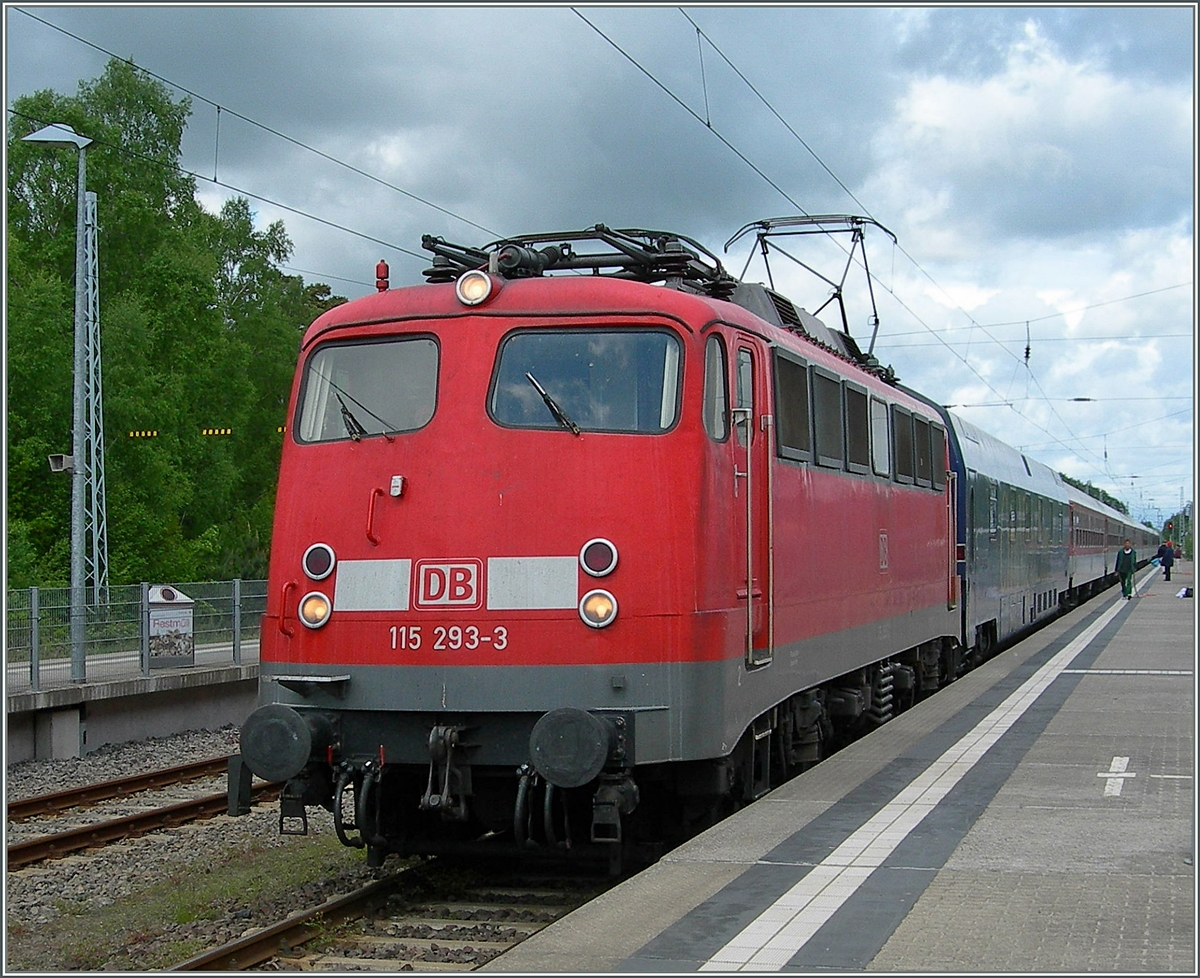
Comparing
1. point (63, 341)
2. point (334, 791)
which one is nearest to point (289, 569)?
point (334, 791)

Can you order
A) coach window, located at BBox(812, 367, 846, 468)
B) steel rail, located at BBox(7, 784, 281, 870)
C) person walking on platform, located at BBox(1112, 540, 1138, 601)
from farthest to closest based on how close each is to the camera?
person walking on platform, located at BBox(1112, 540, 1138, 601) < steel rail, located at BBox(7, 784, 281, 870) < coach window, located at BBox(812, 367, 846, 468)

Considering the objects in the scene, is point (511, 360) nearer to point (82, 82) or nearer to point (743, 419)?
point (743, 419)

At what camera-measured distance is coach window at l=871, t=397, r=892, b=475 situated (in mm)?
12805

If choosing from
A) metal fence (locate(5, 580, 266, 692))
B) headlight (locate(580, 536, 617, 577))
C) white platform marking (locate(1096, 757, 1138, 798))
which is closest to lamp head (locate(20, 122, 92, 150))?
metal fence (locate(5, 580, 266, 692))

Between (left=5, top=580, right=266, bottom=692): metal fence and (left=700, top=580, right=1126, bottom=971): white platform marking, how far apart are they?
1038 centimetres

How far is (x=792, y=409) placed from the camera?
1004cm

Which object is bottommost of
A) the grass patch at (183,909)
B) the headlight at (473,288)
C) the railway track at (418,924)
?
the grass patch at (183,909)

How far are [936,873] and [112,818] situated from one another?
26.5 feet

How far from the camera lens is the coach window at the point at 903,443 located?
14.0 meters

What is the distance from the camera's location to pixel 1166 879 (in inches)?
279

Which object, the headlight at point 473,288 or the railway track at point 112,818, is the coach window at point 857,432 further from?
the railway track at point 112,818

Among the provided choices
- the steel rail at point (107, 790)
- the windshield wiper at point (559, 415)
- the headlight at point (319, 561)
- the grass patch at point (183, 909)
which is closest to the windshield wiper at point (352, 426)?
the headlight at point (319, 561)

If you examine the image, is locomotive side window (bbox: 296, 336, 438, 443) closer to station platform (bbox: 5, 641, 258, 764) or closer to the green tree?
station platform (bbox: 5, 641, 258, 764)

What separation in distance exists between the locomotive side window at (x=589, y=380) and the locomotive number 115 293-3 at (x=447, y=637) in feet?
3.88
